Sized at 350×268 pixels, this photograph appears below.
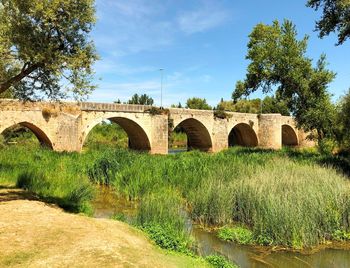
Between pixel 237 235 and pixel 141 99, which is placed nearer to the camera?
pixel 237 235

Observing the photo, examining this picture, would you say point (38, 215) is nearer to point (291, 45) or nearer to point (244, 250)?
point (244, 250)

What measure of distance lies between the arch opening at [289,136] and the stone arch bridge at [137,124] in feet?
9.51

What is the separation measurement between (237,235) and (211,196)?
1.80 meters

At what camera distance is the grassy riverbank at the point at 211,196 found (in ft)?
28.7

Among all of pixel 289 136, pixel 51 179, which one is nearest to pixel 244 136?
pixel 289 136

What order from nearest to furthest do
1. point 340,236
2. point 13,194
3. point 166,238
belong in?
point 166,238 < point 340,236 < point 13,194

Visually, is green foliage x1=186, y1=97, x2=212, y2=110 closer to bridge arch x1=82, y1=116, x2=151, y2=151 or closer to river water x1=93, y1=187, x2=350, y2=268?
bridge arch x1=82, y1=116, x2=151, y2=151

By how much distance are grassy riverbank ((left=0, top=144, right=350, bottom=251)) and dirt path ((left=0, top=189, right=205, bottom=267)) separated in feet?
2.89

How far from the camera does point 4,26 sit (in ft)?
28.7

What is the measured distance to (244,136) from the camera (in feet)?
151

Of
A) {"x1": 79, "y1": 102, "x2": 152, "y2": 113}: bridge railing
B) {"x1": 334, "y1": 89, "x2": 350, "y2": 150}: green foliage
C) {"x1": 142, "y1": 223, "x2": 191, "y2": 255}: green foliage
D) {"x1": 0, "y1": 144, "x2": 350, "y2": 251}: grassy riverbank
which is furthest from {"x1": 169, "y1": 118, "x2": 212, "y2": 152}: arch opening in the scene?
{"x1": 142, "y1": 223, "x2": 191, "y2": 255}: green foliage

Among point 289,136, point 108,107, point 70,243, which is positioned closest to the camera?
point 70,243

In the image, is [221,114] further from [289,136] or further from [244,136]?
[289,136]

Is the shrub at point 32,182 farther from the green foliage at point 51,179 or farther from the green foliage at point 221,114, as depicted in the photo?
the green foliage at point 221,114
